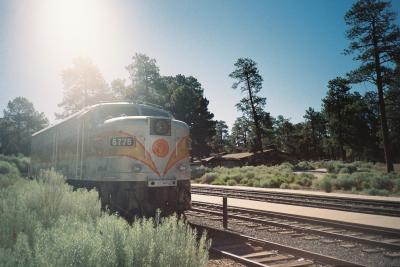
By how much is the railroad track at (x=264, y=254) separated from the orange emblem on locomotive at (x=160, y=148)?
9.80 ft

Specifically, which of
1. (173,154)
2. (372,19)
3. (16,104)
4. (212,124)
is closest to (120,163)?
(173,154)

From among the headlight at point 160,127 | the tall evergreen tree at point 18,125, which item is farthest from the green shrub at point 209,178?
the tall evergreen tree at point 18,125

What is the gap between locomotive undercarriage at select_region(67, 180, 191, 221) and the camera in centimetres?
980

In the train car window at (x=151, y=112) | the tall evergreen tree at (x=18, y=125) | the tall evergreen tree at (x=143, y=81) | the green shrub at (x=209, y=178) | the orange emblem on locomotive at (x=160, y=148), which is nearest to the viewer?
the orange emblem on locomotive at (x=160, y=148)

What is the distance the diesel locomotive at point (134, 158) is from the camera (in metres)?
9.85

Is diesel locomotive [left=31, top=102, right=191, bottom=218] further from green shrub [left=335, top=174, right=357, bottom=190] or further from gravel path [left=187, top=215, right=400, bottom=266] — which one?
green shrub [left=335, top=174, right=357, bottom=190]

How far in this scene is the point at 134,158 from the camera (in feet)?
32.5

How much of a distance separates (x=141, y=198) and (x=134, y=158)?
119cm

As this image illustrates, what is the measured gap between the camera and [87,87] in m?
54.4

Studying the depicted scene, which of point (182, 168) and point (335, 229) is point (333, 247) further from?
point (182, 168)

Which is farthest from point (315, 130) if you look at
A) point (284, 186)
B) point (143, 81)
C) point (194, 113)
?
point (284, 186)

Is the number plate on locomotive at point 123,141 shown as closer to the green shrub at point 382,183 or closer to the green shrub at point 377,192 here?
the green shrub at point 377,192

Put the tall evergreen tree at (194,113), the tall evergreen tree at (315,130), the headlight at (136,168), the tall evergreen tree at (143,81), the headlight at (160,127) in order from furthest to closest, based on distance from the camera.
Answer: the tall evergreen tree at (315,130) → the tall evergreen tree at (194,113) → the tall evergreen tree at (143,81) → the headlight at (160,127) → the headlight at (136,168)

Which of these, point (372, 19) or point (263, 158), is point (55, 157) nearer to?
point (372, 19)
